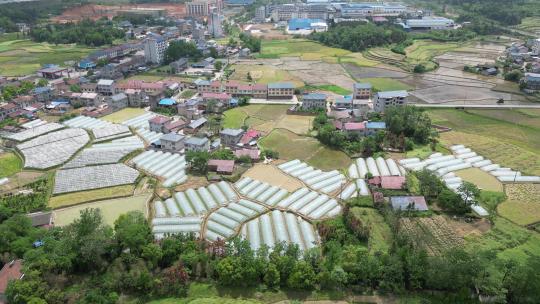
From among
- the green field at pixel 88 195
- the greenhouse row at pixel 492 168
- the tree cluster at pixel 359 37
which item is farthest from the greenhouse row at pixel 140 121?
the tree cluster at pixel 359 37

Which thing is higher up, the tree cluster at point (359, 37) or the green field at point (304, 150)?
the tree cluster at point (359, 37)

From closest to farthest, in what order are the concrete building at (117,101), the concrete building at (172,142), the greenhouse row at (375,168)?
the greenhouse row at (375,168) < the concrete building at (172,142) < the concrete building at (117,101)

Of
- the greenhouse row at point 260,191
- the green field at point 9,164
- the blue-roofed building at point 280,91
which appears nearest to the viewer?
the greenhouse row at point 260,191

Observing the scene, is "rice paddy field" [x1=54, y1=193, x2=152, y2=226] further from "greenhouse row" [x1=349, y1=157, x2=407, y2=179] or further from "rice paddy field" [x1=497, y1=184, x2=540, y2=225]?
"rice paddy field" [x1=497, y1=184, x2=540, y2=225]

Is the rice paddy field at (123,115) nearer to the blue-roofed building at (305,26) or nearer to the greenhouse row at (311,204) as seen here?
the greenhouse row at (311,204)

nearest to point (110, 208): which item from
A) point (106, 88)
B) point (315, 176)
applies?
point (315, 176)

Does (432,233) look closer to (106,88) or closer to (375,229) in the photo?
(375,229)

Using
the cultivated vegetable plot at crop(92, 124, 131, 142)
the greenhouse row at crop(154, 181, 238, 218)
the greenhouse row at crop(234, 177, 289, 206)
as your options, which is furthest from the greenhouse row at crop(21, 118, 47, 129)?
the greenhouse row at crop(234, 177, 289, 206)
